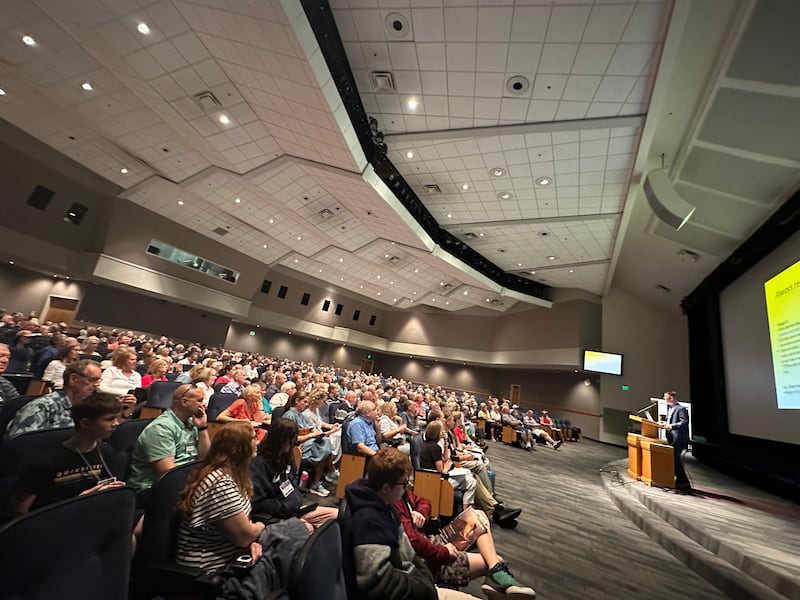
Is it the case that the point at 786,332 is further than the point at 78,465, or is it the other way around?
the point at 786,332

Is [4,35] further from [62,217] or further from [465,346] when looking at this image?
[465,346]

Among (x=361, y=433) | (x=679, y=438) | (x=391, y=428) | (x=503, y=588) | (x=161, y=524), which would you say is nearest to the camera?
(x=161, y=524)

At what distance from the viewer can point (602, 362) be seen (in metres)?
13.5

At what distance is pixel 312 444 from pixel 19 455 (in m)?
2.78

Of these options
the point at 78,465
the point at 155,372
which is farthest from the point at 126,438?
the point at 155,372

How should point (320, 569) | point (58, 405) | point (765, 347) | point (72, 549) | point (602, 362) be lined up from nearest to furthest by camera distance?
point (72, 549)
point (320, 569)
point (58, 405)
point (765, 347)
point (602, 362)

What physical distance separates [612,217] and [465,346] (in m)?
12.8

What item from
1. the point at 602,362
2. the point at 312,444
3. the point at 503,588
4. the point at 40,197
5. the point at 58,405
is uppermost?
the point at 40,197

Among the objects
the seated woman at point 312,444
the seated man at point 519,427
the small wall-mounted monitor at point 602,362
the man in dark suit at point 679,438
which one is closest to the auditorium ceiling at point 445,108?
the small wall-mounted monitor at point 602,362

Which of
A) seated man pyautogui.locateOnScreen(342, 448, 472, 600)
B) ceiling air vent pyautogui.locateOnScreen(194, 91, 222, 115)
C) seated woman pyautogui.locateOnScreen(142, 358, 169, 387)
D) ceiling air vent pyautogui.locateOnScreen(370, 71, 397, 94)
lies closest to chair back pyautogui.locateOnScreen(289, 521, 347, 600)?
seated man pyautogui.locateOnScreen(342, 448, 472, 600)

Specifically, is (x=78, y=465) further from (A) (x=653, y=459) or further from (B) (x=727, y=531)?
(A) (x=653, y=459)

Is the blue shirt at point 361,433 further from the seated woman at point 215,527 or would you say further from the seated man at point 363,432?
the seated woman at point 215,527

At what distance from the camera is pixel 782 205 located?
5312 millimetres

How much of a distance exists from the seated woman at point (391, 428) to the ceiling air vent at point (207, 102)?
6226 mm
